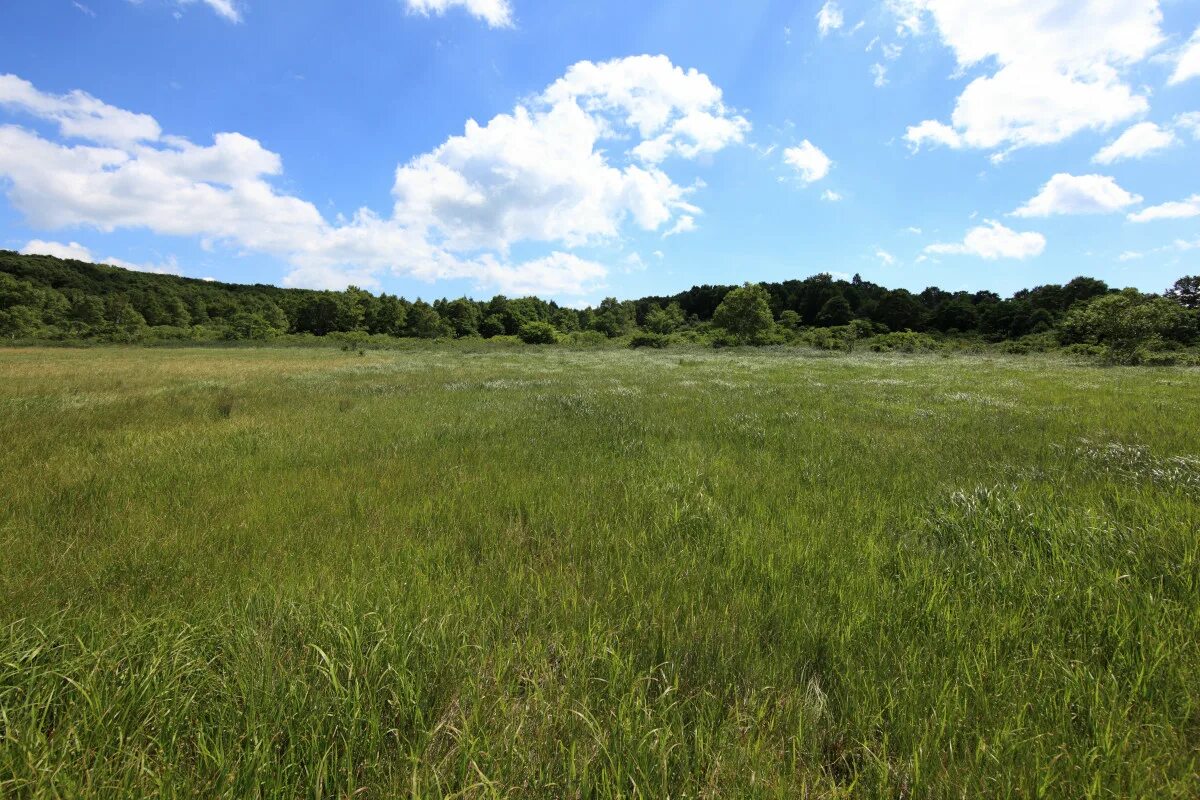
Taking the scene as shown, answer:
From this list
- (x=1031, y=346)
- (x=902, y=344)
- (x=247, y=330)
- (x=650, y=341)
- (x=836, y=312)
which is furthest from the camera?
(x=836, y=312)

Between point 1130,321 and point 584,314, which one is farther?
point 584,314

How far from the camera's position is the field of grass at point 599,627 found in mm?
1882

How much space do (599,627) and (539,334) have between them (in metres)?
89.5

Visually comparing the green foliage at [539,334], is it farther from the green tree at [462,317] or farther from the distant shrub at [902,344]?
the distant shrub at [902,344]

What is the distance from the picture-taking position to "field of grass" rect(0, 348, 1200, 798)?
1.88m

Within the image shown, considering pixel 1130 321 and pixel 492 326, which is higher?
pixel 492 326

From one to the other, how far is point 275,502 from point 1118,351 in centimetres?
5638

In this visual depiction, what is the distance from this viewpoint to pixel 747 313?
75.9m

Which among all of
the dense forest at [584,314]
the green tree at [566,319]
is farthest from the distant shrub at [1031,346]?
the green tree at [566,319]

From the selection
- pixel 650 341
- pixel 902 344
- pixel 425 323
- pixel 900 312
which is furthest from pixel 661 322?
pixel 425 323

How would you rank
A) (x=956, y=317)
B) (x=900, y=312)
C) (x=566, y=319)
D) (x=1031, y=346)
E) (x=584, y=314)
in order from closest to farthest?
(x=1031, y=346)
(x=956, y=317)
(x=900, y=312)
(x=566, y=319)
(x=584, y=314)

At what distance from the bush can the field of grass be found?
3334 inches

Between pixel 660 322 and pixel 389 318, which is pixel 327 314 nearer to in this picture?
pixel 389 318

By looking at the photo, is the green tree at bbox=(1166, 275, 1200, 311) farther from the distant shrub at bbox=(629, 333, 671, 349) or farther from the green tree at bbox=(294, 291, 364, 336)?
the green tree at bbox=(294, 291, 364, 336)
